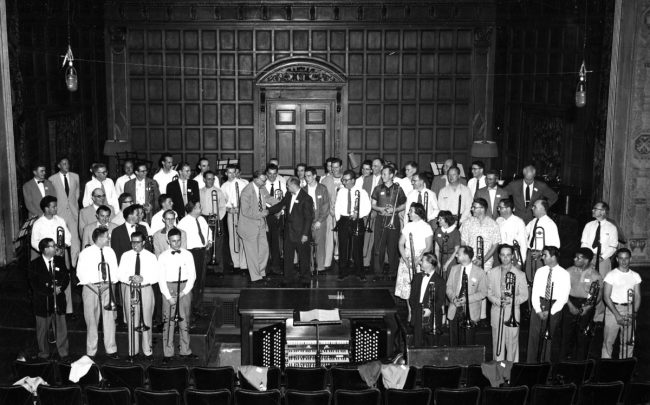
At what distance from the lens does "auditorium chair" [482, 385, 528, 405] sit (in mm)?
8922

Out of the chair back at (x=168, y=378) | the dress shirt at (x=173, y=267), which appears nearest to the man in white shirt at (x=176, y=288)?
the dress shirt at (x=173, y=267)

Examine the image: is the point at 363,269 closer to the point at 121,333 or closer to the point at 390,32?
the point at 121,333

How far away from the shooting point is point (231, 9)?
784 inches

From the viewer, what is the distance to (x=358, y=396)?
8.84 m

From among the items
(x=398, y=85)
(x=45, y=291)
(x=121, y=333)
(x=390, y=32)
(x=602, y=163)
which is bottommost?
(x=121, y=333)

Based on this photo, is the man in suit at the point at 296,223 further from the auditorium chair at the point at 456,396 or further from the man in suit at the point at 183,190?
the auditorium chair at the point at 456,396

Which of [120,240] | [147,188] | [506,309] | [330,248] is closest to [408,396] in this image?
[506,309]

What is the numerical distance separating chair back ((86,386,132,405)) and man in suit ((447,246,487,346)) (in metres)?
4.77

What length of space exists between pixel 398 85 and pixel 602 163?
6.80 meters

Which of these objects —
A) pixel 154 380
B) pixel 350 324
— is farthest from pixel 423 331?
pixel 154 380

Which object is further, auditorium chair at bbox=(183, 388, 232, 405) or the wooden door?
the wooden door

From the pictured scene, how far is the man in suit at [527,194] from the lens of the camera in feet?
45.9

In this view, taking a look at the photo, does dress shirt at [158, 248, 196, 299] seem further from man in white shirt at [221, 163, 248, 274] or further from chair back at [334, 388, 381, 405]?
chair back at [334, 388, 381, 405]

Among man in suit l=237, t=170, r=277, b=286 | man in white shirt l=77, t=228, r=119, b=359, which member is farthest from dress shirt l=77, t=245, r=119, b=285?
man in suit l=237, t=170, r=277, b=286
